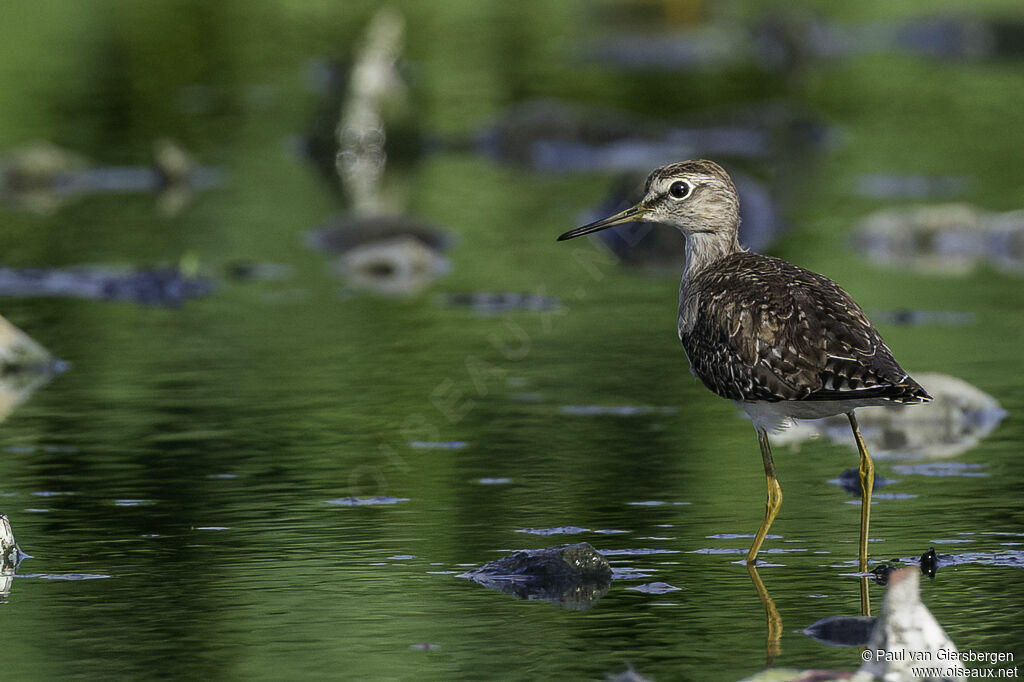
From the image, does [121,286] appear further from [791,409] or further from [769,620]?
[769,620]

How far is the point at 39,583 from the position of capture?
8.84m

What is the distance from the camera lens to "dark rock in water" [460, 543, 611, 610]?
28.3 ft

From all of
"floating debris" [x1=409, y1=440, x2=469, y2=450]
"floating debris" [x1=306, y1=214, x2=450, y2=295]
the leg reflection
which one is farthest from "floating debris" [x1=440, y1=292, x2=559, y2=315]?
the leg reflection

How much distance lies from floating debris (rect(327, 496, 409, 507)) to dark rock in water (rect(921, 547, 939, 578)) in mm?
2718

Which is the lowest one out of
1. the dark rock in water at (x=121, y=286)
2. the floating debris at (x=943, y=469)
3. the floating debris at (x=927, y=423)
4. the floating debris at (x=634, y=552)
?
the floating debris at (x=634, y=552)

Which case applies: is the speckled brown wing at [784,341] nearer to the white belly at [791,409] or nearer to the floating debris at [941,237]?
the white belly at [791,409]

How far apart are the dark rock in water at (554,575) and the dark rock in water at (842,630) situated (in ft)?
3.25

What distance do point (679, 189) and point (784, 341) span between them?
1539 mm

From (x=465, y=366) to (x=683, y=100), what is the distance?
17.3 meters

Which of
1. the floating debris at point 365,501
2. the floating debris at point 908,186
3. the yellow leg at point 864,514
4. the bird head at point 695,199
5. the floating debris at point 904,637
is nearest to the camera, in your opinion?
the floating debris at point 904,637

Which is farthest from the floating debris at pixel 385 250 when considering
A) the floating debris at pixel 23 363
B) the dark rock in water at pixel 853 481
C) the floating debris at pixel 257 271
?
the dark rock in water at pixel 853 481

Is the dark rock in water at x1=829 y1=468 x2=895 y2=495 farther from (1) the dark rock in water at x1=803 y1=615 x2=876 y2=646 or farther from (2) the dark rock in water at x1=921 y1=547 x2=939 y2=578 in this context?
(1) the dark rock in water at x1=803 y1=615 x2=876 y2=646

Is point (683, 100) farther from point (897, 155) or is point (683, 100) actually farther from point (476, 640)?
point (476, 640)

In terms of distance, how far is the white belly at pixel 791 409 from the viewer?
9.10 metres
